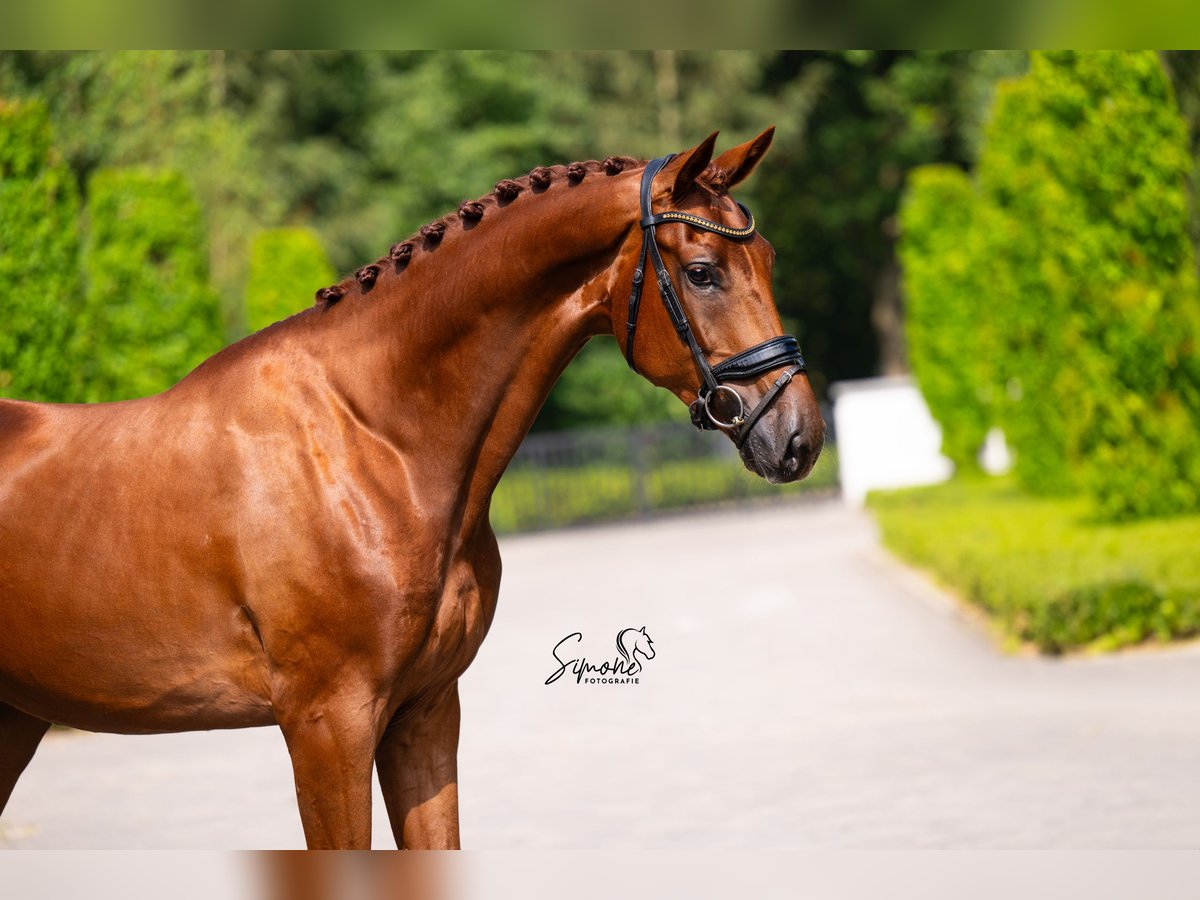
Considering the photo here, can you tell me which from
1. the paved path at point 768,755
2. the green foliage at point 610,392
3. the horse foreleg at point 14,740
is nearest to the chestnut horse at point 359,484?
the horse foreleg at point 14,740

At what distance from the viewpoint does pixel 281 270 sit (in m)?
15.4

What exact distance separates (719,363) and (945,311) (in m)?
17.3

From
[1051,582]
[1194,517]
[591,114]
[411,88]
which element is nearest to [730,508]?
[591,114]

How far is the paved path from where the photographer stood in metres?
5.39

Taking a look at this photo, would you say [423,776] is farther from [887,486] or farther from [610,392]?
[610,392]

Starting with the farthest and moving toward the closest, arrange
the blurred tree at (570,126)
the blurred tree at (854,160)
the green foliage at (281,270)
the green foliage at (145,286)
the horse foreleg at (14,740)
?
the blurred tree at (854,160) → the blurred tree at (570,126) → the green foliage at (281,270) → the green foliage at (145,286) → the horse foreleg at (14,740)

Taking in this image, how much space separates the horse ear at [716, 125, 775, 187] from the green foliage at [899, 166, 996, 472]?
16.2 metres

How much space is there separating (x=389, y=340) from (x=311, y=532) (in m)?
0.42

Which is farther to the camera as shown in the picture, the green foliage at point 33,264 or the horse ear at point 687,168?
the green foliage at point 33,264

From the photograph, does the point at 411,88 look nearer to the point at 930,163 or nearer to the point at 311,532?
the point at 930,163

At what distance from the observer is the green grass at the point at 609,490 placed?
2183cm

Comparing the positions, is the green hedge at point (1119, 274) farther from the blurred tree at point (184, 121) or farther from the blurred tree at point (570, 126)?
the blurred tree at point (570, 126)

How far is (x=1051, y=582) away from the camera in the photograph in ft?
28.0

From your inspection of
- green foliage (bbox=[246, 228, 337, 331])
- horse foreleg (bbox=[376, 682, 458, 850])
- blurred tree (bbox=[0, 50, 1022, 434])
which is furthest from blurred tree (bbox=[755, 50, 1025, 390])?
horse foreleg (bbox=[376, 682, 458, 850])
